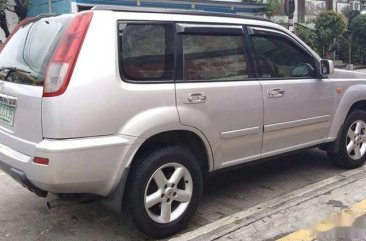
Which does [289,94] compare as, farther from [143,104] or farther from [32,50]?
[32,50]

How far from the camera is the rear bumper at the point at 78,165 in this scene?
313 cm

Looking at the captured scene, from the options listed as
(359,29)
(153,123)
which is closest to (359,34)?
(359,29)

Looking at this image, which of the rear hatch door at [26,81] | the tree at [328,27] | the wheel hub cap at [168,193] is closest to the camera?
the rear hatch door at [26,81]

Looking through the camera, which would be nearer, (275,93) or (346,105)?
(275,93)

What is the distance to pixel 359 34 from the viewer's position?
2658 cm

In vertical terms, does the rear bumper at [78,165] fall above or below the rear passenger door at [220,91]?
below

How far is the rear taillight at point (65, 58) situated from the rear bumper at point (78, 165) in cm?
37

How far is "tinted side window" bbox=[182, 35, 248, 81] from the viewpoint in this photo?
12.5 ft

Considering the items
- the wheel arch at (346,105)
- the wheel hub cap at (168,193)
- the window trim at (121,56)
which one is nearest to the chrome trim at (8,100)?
the window trim at (121,56)

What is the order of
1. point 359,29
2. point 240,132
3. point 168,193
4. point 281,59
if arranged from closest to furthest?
point 168,193
point 240,132
point 281,59
point 359,29

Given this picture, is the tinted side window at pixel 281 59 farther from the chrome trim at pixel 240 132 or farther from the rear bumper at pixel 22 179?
the rear bumper at pixel 22 179

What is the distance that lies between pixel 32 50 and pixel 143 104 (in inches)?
38.5

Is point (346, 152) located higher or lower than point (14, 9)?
lower

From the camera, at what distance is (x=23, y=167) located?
3.35m
